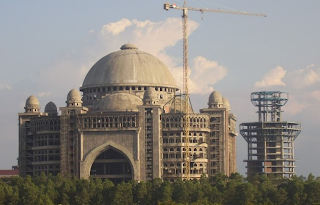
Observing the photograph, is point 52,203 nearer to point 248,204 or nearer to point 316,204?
point 248,204

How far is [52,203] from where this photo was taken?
19938 centimetres

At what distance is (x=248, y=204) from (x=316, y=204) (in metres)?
13.5

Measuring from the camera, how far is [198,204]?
19125 centimetres

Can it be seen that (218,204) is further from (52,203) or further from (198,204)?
(52,203)

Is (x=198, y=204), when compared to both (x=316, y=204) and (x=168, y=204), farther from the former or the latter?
(x=316, y=204)

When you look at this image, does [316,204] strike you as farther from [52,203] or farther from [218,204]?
[52,203]

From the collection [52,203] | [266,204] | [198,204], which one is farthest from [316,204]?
[52,203]

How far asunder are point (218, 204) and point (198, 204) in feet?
13.1

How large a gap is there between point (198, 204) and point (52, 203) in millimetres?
30201

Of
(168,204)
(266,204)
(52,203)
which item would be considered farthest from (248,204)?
(52,203)

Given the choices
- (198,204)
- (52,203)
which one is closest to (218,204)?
(198,204)

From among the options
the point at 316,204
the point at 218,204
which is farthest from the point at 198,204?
the point at 316,204

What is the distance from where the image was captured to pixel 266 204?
7697 inches

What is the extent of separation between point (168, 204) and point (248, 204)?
→ 16.4 m
